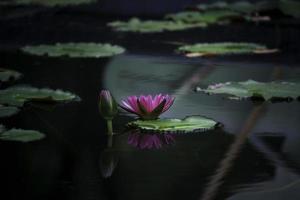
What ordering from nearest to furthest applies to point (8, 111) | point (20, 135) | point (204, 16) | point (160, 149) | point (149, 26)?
point (160, 149), point (20, 135), point (8, 111), point (149, 26), point (204, 16)

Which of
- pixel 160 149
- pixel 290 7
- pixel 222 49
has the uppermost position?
pixel 290 7

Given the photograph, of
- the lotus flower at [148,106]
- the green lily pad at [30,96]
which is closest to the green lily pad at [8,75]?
the green lily pad at [30,96]

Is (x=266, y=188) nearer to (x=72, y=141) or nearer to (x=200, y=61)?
(x=72, y=141)

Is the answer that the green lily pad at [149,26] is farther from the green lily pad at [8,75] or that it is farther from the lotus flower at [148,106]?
the lotus flower at [148,106]

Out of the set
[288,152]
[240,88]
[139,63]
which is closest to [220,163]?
[288,152]

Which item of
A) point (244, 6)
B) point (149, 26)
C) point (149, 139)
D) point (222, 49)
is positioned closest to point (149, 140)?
point (149, 139)

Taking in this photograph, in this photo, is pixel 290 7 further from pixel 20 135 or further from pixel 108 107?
pixel 20 135

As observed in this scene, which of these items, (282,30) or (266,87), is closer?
(266,87)
